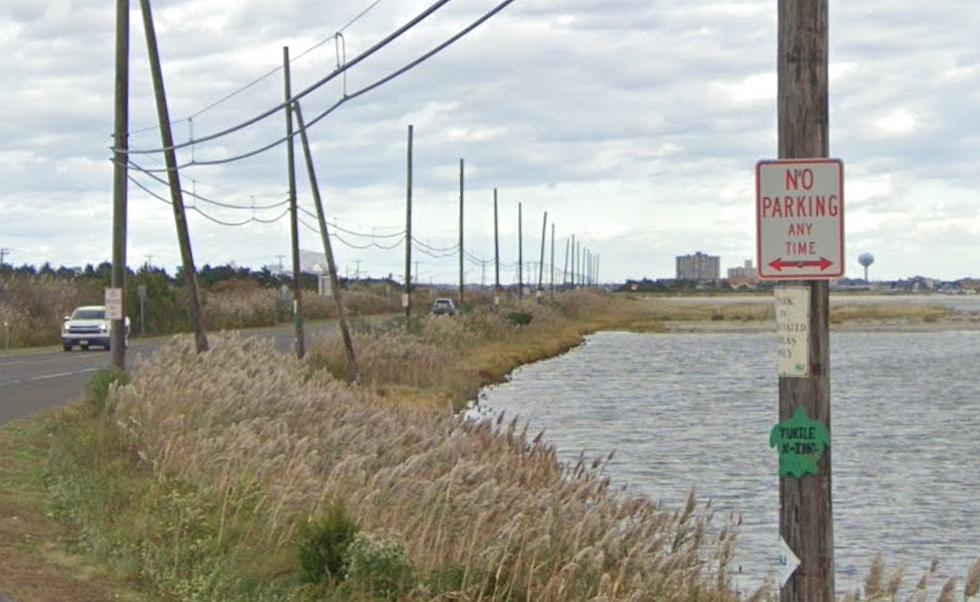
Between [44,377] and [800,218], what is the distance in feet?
105

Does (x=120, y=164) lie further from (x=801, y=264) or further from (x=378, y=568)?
(x=801, y=264)

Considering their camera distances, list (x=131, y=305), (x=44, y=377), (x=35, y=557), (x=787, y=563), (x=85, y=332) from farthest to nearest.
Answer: (x=131, y=305) → (x=85, y=332) → (x=44, y=377) → (x=35, y=557) → (x=787, y=563)

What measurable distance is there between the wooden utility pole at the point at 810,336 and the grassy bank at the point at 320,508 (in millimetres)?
2713

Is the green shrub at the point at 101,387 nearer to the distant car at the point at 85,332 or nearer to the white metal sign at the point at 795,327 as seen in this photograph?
the white metal sign at the point at 795,327

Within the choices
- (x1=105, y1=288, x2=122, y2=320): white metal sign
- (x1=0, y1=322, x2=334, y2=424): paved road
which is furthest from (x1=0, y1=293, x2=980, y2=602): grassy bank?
(x1=105, y1=288, x2=122, y2=320): white metal sign

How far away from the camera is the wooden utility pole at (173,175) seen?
2967 cm

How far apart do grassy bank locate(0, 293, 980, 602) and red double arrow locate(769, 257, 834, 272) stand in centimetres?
361

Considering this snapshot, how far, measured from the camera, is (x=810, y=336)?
854cm

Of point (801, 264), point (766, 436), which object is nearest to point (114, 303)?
point (766, 436)

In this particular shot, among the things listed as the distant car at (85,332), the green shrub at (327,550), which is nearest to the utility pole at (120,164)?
the green shrub at (327,550)

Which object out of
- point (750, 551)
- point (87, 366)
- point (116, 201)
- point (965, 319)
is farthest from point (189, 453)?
point (965, 319)

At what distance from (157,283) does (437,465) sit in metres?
57.1

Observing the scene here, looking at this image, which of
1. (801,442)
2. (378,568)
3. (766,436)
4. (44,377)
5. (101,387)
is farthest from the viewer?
(44,377)

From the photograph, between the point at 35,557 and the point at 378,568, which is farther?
the point at 35,557
